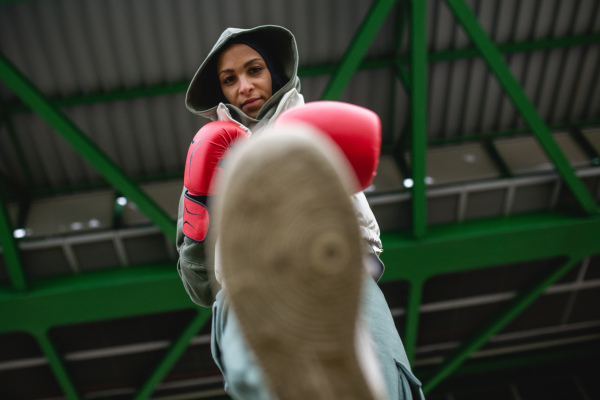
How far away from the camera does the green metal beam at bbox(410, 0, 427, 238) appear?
371 cm

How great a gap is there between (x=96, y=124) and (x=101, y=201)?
41.0 inches

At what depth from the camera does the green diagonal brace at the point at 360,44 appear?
3.76 meters

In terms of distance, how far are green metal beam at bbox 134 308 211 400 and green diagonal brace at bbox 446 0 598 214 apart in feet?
11.8

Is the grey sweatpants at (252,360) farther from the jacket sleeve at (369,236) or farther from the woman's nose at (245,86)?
the woman's nose at (245,86)

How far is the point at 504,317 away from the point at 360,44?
12.6 ft

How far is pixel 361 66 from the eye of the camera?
5.75 metres

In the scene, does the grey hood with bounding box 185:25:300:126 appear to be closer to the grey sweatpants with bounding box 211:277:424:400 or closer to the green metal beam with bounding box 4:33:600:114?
the grey sweatpants with bounding box 211:277:424:400

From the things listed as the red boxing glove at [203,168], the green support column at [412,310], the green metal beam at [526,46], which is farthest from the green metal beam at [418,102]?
the red boxing glove at [203,168]

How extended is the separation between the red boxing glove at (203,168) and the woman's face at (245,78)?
230 mm

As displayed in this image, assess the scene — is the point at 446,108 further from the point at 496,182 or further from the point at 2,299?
the point at 2,299

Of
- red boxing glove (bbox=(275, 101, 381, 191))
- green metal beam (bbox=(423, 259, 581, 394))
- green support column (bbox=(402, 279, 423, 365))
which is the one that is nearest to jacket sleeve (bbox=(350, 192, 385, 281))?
red boxing glove (bbox=(275, 101, 381, 191))

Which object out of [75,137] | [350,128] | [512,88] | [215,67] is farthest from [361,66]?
[350,128]

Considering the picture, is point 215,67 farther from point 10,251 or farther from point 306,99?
point 306,99

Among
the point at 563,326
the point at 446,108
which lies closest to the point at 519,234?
the point at 446,108
